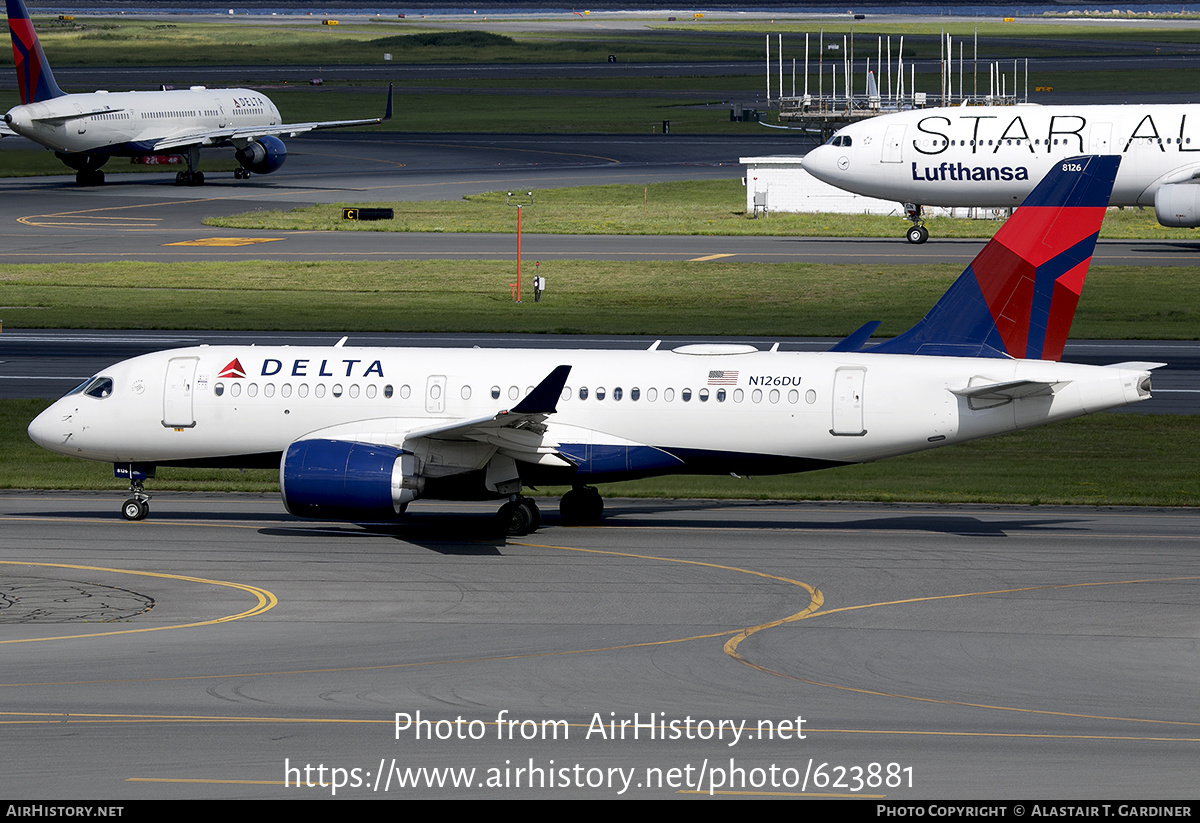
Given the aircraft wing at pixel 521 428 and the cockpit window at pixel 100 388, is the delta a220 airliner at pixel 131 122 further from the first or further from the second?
the aircraft wing at pixel 521 428

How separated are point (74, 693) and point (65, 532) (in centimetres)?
1226

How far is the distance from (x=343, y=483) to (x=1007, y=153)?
194 ft

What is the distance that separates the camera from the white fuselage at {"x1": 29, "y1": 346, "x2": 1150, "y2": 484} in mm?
32500

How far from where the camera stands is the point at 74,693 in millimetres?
21469

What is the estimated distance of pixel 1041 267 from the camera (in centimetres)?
3272

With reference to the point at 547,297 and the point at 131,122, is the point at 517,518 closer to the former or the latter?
the point at 547,297

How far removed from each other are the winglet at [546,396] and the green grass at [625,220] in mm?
58733

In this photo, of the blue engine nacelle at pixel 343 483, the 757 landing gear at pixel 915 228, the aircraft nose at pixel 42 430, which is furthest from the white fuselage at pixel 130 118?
the blue engine nacelle at pixel 343 483

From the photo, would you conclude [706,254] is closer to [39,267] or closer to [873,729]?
[39,267]

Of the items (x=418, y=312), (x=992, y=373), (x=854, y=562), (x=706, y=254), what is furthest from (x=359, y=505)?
(x=706, y=254)

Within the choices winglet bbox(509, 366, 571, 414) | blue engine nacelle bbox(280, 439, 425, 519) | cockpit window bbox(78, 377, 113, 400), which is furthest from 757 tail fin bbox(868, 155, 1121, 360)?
cockpit window bbox(78, 377, 113, 400)

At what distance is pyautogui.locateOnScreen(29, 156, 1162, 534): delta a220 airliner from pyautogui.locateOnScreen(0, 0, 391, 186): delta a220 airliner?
2839 inches

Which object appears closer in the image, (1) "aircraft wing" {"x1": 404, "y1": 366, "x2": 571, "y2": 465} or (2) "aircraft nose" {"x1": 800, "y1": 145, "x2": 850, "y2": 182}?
(1) "aircraft wing" {"x1": 404, "y1": 366, "x2": 571, "y2": 465}

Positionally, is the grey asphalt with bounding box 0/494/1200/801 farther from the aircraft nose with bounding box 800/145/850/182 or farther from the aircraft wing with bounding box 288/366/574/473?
the aircraft nose with bounding box 800/145/850/182
